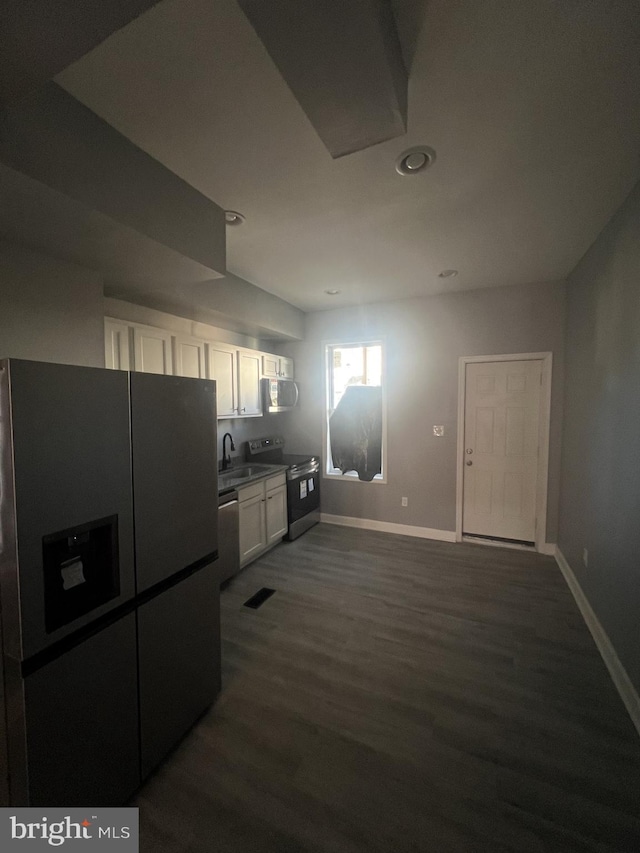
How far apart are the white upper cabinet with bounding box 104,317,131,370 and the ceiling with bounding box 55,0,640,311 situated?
105 cm

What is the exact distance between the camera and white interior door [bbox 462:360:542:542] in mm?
3668

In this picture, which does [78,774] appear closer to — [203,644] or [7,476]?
[203,644]

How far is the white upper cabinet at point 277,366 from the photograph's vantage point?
4.07 metres

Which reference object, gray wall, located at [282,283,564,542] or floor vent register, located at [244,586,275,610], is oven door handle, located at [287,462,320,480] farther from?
floor vent register, located at [244,586,275,610]

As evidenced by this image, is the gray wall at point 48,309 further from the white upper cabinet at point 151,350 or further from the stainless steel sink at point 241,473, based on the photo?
the stainless steel sink at point 241,473

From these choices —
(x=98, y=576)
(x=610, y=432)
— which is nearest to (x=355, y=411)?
(x=610, y=432)

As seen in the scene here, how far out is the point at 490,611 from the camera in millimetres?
2648

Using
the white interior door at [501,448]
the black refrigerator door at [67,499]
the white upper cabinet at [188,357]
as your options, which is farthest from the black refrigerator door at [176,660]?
the white interior door at [501,448]

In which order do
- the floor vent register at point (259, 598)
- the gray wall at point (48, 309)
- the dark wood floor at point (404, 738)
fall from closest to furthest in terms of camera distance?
the dark wood floor at point (404, 738), the gray wall at point (48, 309), the floor vent register at point (259, 598)

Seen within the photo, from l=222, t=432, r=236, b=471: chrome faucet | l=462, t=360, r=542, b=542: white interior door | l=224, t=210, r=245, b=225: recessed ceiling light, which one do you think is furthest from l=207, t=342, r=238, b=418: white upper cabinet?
l=462, t=360, r=542, b=542: white interior door

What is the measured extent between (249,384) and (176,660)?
269 cm

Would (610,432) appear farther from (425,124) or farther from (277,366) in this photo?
(277,366)

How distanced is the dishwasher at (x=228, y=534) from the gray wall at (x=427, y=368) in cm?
176

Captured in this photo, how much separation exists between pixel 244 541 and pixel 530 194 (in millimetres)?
3435
